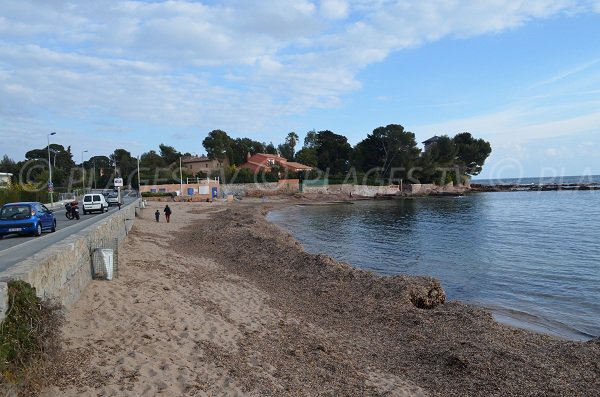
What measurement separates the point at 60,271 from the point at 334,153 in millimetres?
105833

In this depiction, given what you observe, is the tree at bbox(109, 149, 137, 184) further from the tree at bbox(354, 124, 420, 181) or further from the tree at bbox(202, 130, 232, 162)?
the tree at bbox(354, 124, 420, 181)

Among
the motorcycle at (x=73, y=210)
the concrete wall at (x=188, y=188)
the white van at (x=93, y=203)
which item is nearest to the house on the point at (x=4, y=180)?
the white van at (x=93, y=203)

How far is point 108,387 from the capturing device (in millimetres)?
5262

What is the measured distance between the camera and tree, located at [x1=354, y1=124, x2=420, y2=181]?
102188 millimetres

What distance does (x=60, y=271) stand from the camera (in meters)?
7.14

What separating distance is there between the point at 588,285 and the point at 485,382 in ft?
40.0

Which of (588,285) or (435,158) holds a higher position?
(435,158)

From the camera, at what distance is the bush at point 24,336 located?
4335 millimetres

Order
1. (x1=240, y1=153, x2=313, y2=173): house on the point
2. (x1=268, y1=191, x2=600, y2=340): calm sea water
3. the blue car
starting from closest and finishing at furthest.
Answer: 1. (x1=268, y1=191, x2=600, y2=340): calm sea water
2. the blue car
3. (x1=240, y1=153, x2=313, y2=173): house on the point

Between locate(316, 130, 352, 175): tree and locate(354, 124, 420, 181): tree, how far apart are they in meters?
4.17

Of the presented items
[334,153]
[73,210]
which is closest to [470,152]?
[334,153]

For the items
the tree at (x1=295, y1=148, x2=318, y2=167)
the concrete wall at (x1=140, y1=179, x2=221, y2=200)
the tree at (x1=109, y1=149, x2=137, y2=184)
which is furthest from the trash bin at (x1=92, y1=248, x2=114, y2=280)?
the tree at (x1=109, y1=149, x2=137, y2=184)

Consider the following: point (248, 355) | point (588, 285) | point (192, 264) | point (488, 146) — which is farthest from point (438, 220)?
point (488, 146)

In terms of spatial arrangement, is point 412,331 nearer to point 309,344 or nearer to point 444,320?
point 444,320
